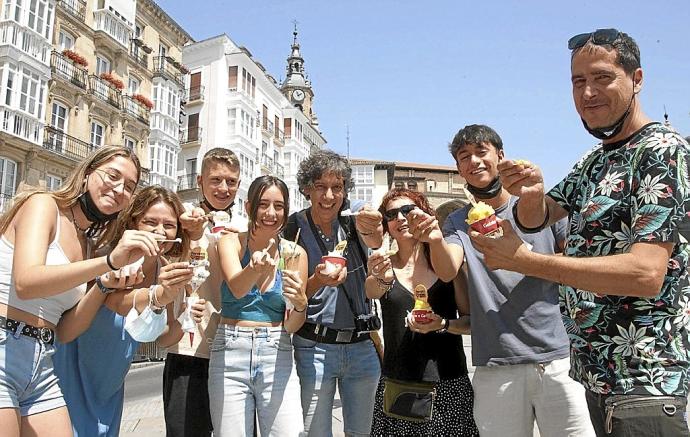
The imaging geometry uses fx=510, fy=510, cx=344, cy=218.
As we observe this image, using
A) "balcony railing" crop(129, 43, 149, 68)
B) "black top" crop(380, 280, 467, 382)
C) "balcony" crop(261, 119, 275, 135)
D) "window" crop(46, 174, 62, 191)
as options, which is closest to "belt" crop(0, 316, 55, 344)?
"black top" crop(380, 280, 467, 382)

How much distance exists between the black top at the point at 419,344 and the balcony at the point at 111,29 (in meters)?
30.6

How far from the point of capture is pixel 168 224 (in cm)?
364

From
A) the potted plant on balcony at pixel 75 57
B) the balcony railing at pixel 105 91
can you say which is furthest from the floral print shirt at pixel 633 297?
the balcony railing at pixel 105 91

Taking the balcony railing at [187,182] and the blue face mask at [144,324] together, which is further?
the balcony railing at [187,182]

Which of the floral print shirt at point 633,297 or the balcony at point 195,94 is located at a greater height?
the balcony at point 195,94

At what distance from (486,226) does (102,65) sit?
32282 millimetres

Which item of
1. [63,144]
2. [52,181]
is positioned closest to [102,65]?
[63,144]

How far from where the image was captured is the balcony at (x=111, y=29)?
94.6 feet

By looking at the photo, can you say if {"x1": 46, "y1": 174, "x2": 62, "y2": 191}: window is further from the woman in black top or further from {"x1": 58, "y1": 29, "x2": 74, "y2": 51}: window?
the woman in black top

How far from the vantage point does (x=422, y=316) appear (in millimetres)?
3285

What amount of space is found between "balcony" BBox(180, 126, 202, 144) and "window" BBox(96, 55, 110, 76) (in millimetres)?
11056

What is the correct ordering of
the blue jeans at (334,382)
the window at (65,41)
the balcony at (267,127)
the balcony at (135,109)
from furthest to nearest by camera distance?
the balcony at (267,127) → the balcony at (135,109) → the window at (65,41) → the blue jeans at (334,382)

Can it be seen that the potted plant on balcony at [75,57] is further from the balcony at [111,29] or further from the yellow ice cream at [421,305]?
the yellow ice cream at [421,305]

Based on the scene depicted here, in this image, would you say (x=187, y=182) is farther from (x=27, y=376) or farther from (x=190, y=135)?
(x=27, y=376)
